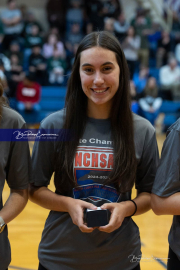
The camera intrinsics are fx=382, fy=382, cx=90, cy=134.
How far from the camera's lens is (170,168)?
3.91ft

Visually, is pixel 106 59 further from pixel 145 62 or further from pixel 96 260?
pixel 145 62

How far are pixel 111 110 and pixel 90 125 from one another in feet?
0.32

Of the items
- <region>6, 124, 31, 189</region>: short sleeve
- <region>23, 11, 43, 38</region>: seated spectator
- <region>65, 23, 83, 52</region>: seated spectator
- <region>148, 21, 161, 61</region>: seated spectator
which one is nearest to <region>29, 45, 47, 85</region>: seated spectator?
<region>23, 11, 43, 38</region>: seated spectator

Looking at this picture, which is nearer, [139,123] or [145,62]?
[139,123]

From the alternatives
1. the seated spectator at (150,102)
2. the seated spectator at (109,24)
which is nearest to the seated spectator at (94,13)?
the seated spectator at (109,24)

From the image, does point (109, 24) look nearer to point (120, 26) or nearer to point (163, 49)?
point (120, 26)

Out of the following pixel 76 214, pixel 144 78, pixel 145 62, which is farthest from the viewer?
pixel 145 62

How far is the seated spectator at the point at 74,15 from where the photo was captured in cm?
930

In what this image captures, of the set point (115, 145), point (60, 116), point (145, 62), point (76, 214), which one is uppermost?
point (145, 62)

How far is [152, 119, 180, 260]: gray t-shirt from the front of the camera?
46.6 inches

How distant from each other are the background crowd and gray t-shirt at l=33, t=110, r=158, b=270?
6.11 metres

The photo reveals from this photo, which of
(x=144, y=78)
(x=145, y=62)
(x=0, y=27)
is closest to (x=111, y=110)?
(x=144, y=78)

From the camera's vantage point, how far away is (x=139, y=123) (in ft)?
4.51

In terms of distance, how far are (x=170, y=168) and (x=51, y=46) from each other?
7983 mm
